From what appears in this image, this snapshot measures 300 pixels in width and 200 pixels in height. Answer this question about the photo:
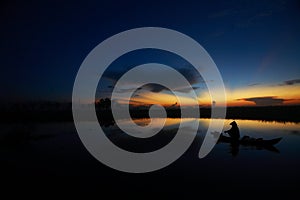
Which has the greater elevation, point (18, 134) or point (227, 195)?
point (18, 134)

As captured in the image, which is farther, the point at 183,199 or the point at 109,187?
the point at 109,187

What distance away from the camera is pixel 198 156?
13719 millimetres

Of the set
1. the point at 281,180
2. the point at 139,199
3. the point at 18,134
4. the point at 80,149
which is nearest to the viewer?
the point at 139,199

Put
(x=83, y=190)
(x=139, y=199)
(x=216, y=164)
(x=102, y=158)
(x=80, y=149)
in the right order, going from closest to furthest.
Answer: (x=139, y=199) → (x=83, y=190) → (x=216, y=164) → (x=102, y=158) → (x=80, y=149)

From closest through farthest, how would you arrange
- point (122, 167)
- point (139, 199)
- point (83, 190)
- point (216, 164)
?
point (139, 199)
point (83, 190)
point (122, 167)
point (216, 164)

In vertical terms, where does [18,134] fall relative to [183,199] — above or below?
above

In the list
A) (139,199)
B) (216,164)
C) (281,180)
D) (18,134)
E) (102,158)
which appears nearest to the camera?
(139,199)

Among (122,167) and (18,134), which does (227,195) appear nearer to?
(122,167)

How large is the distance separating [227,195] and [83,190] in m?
6.43

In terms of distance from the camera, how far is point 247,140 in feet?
56.5

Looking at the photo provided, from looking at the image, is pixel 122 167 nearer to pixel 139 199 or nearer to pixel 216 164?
pixel 139 199

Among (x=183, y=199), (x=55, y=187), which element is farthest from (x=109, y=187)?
(x=183, y=199)

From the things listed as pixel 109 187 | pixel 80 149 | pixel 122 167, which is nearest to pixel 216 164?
pixel 122 167

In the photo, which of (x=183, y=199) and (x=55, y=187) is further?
(x=55, y=187)
